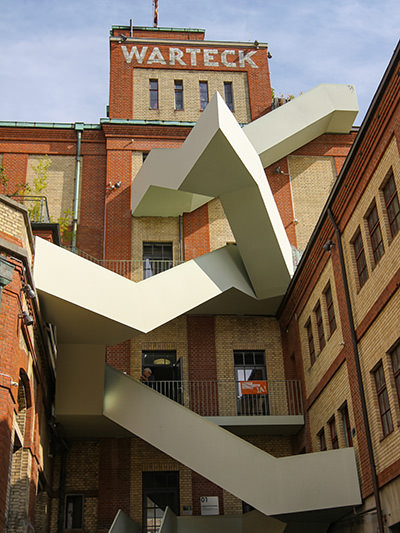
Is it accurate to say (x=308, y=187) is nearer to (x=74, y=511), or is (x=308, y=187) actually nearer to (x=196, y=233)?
(x=196, y=233)

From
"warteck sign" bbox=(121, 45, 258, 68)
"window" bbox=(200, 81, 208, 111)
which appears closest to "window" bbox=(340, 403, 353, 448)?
"window" bbox=(200, 81, 208, 111)

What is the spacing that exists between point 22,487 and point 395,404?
869 cm

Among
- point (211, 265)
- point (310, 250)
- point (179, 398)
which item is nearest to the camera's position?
point (310, 250)

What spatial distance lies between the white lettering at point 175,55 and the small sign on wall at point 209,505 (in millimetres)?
18178

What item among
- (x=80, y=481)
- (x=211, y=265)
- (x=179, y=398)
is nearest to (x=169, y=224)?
(x=211, y=265)

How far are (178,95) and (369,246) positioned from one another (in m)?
15.9

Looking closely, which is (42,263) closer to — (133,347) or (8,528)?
(8,528)

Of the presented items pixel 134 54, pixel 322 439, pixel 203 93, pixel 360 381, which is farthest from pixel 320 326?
pixel 134 54

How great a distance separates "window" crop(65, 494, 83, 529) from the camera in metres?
22.1

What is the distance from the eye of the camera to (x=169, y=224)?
26453 millimetres

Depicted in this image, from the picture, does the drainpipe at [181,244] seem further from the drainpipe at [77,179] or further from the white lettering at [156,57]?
the white lettering at [156,57]

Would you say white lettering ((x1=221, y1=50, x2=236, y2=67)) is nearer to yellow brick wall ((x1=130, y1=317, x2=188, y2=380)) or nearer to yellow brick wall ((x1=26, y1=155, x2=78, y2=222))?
yellow brick wall ((x1=26, y1=155, x2=78, y2=222))

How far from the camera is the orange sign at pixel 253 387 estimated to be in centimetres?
2350

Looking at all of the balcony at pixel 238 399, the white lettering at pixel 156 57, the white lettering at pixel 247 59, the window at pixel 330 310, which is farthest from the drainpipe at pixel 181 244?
the white lettering at pixel 247 59
